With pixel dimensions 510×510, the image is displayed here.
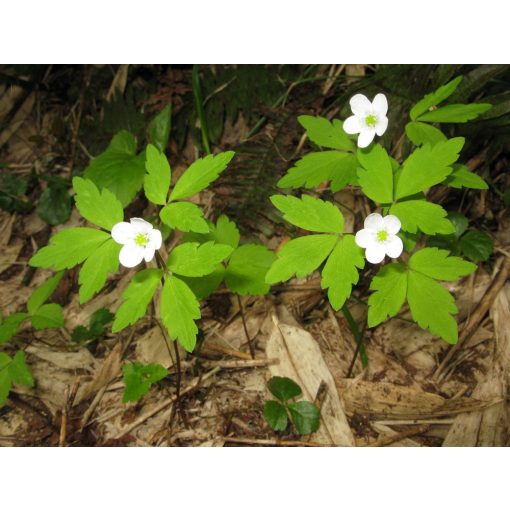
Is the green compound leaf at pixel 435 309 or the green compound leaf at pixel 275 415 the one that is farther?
the green compound leaf at pixel 275 415

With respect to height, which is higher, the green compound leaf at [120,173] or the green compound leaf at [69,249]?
the green compound leaf at [120,173]

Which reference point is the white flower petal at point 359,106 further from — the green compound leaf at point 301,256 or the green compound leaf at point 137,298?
the green compound leaf at point 137,298

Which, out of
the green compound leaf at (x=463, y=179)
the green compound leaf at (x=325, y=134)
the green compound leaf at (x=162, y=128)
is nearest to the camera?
the green compound leaf at (x=463, y=179)

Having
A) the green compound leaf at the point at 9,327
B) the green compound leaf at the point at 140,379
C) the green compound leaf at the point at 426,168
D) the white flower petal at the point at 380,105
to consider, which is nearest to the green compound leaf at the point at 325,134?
the white flower petal at the point at 380,105

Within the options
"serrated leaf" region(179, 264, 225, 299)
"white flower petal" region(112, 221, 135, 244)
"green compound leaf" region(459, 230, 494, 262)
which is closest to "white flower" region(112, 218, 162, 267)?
"white flower petal" region(112, 221, 135, 244)

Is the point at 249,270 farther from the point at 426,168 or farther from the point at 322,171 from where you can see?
the point at 426,168

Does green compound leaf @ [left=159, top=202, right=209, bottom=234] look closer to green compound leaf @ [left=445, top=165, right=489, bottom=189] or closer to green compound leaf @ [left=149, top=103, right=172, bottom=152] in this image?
green compound leaf @ [left=445, top=165, right=489, bottom=189]

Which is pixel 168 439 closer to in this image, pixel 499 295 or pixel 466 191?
pixel 499 295

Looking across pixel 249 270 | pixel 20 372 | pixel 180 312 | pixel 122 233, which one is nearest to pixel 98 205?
pixel 122 233
